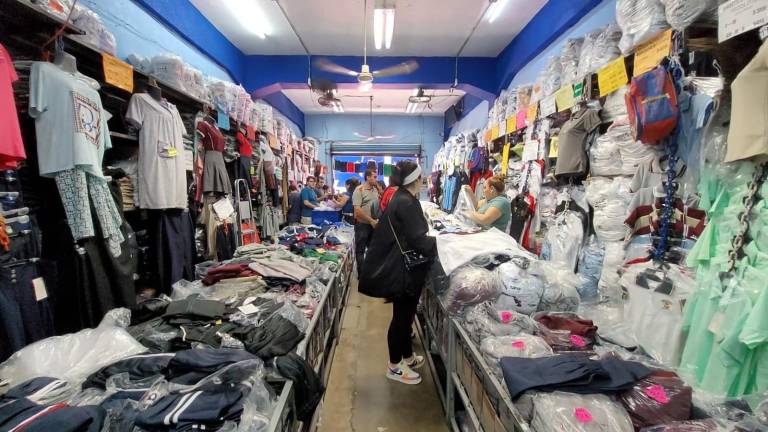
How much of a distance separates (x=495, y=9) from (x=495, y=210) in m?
2.62

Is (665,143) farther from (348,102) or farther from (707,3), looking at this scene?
(348,102)

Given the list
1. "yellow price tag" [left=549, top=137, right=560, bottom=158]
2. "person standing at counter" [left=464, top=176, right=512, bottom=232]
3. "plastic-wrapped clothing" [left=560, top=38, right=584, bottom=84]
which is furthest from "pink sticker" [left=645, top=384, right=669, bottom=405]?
"plastic-wrapped clothing" [left=560, top=38, right=584, bottom=84]

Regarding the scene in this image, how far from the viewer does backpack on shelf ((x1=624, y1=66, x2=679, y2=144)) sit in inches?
67.6

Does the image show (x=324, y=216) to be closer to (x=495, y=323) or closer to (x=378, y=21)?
(x=378, y=21)

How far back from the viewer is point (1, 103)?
1343 millimetres

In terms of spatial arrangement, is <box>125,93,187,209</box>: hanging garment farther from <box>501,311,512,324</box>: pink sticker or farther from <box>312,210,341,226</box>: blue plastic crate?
<box>312,210,341,226</box>: blue plastic crate

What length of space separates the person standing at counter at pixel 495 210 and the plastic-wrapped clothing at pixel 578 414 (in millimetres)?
2018

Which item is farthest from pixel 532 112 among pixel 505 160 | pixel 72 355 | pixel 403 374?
pixel 72 355

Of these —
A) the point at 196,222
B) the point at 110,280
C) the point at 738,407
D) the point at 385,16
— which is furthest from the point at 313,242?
the point at 738,407

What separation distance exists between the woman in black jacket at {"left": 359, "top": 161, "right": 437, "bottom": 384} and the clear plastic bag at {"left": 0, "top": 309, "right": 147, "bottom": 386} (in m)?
1.36

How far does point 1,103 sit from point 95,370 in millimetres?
1118

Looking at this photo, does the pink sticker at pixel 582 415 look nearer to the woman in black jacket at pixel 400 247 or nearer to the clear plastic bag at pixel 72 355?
the woman in black jacket at pixel 400 247

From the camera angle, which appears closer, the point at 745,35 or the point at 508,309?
the point at 745,35

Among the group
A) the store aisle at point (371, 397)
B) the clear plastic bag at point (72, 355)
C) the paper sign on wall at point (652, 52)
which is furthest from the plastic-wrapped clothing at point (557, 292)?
the clear plastic bag at point (72, 355)
